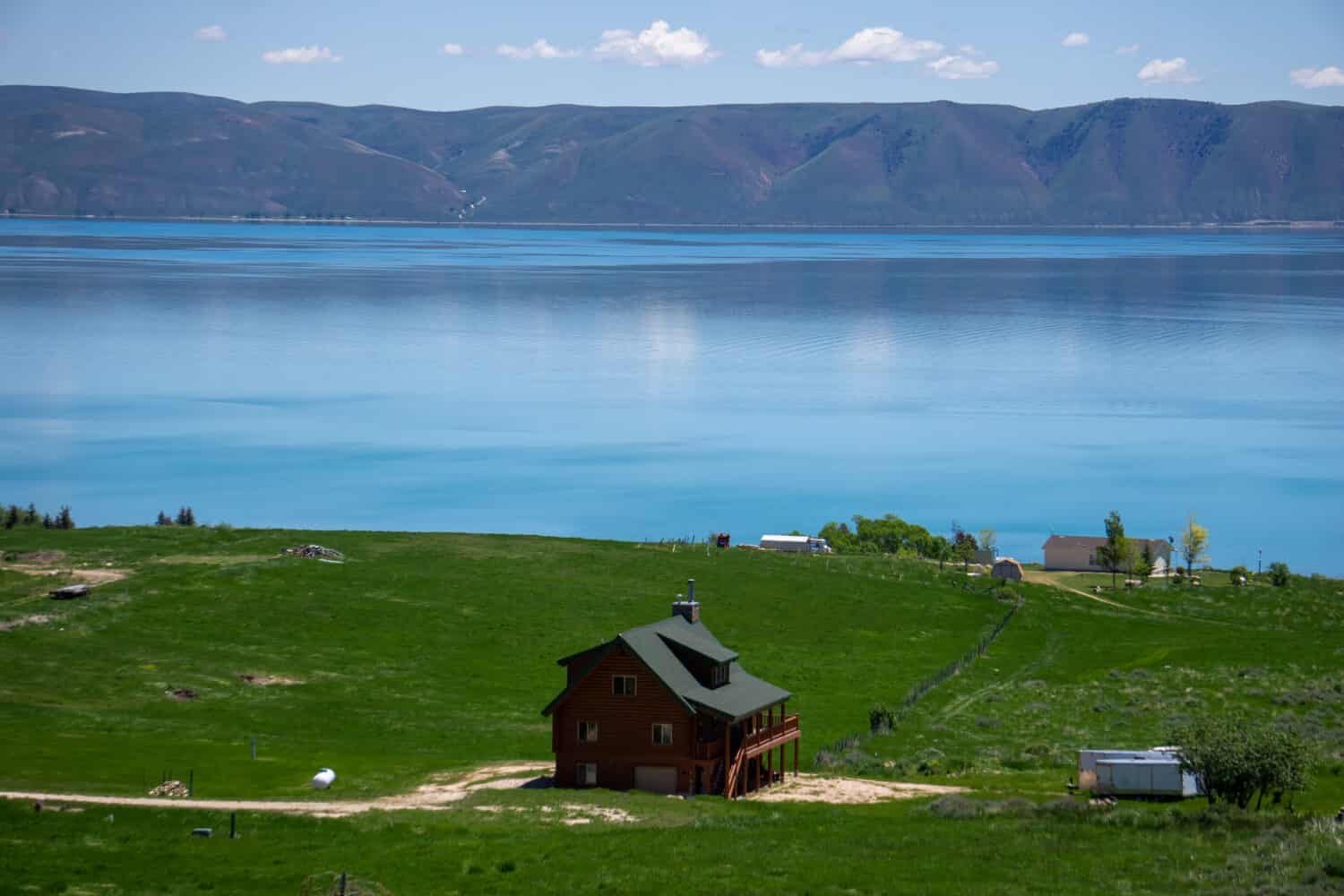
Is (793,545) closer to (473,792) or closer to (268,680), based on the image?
(268,680)

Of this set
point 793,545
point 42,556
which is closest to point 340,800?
point 42,556

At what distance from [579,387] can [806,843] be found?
12897cm

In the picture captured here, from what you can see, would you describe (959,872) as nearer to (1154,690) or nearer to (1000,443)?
(1154,690)

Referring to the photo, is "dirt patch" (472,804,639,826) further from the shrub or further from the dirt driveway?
the shrub

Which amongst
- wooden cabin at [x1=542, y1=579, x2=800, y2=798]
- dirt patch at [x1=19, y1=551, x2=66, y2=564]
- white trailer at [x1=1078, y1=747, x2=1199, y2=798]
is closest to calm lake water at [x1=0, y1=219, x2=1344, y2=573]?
dirt patch at [x1=19, y1=551, x2=66, y2=564]

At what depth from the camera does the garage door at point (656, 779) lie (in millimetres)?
38844

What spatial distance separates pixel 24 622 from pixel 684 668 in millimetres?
26364

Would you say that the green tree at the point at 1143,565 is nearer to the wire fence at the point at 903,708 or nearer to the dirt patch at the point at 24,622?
the wire fence at the point at 903,708

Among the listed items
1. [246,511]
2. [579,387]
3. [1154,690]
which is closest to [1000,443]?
[579,387]

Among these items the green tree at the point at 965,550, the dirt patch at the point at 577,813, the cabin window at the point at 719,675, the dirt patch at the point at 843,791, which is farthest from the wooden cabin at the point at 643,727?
the green tree at the point at 965,550

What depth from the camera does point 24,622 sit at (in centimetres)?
5569

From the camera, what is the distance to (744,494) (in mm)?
112125

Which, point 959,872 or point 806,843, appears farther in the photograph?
point 806,843

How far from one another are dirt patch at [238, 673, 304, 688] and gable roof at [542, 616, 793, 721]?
47.4 feet
